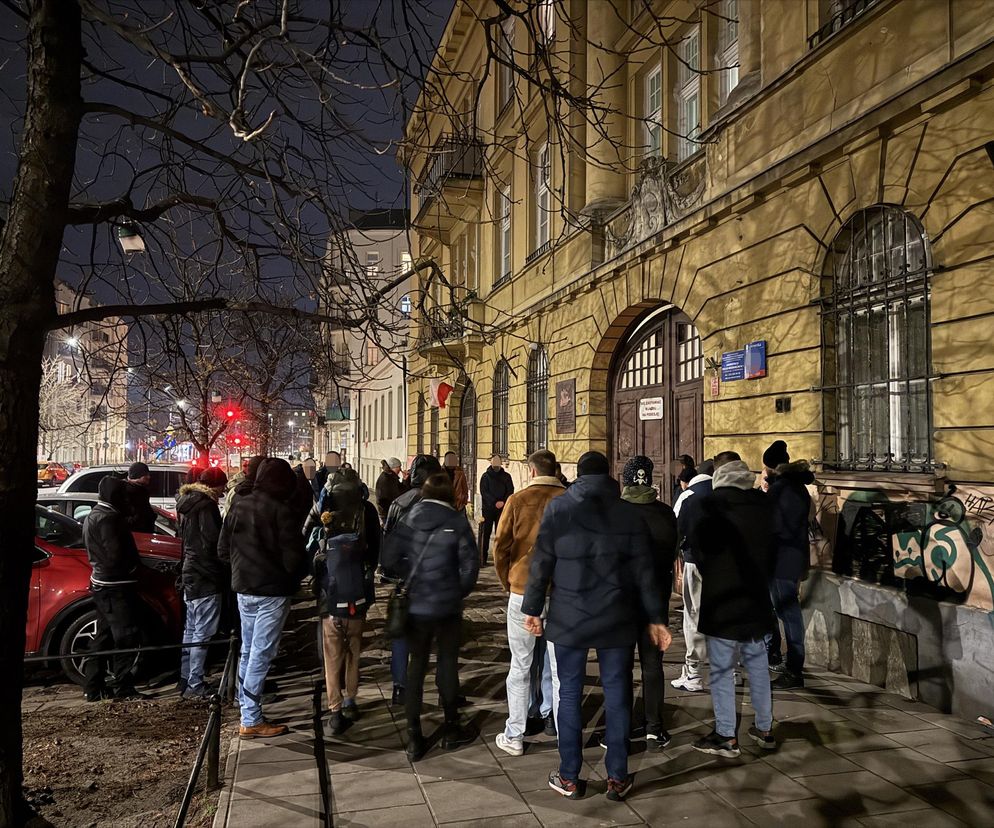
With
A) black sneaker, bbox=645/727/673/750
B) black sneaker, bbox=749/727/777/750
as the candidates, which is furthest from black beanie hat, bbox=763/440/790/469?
black sneaker, bbox=645/727/673/750

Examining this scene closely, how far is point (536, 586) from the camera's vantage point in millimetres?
4332

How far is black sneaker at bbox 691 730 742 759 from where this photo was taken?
4.74 metres

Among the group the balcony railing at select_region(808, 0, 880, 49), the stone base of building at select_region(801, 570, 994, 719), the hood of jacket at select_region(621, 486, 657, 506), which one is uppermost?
the balcony railing at select_region(808, 0, 880, 49)

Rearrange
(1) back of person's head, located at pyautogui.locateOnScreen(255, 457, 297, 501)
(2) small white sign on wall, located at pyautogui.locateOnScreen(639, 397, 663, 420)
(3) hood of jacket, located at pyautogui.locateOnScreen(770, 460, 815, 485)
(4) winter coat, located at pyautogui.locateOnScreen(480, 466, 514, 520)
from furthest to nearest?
(4) winter coat, located at pyautogui.locateOnScreen(480, 466, 514, 520)
(2) small white sign on wall, located at pyautogui.locateOnScreen(639, 397, 663, 420)
(3) hood of jacket, located at pyautogui.locateOnScreen(770, 460, 815, 485)
(1) back of person's head, located at pyautogui.locateOnScreen(255, 457, 297, 501)

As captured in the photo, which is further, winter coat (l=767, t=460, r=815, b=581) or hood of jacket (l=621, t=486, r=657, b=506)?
winter coat (l=767, t=460, r=815, b=581)

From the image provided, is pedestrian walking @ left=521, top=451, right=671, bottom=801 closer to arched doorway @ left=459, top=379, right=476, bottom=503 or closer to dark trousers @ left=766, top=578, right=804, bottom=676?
dark trousers @ left=766, top=578, right=804, bottom=676

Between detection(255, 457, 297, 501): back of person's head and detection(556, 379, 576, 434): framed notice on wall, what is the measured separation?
917 centimetres

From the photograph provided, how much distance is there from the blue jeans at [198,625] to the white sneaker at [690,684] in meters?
4.07

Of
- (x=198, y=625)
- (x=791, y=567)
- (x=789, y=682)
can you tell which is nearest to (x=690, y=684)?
(x=789, y=682)

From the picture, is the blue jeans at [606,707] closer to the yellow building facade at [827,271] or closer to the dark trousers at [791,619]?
the yellow building facade at [827,271]

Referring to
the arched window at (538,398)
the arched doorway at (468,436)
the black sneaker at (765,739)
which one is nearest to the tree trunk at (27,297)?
the black sneaker at (765,739)

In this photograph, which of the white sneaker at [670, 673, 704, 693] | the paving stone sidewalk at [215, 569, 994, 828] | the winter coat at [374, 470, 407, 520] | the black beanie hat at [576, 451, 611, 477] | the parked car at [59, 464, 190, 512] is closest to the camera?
the paving stone sidewalk at [215, 569, 994, 828]

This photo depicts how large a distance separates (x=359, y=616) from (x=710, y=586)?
2.58 metres

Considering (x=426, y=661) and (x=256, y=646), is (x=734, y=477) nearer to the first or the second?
(x=426, y=661)
